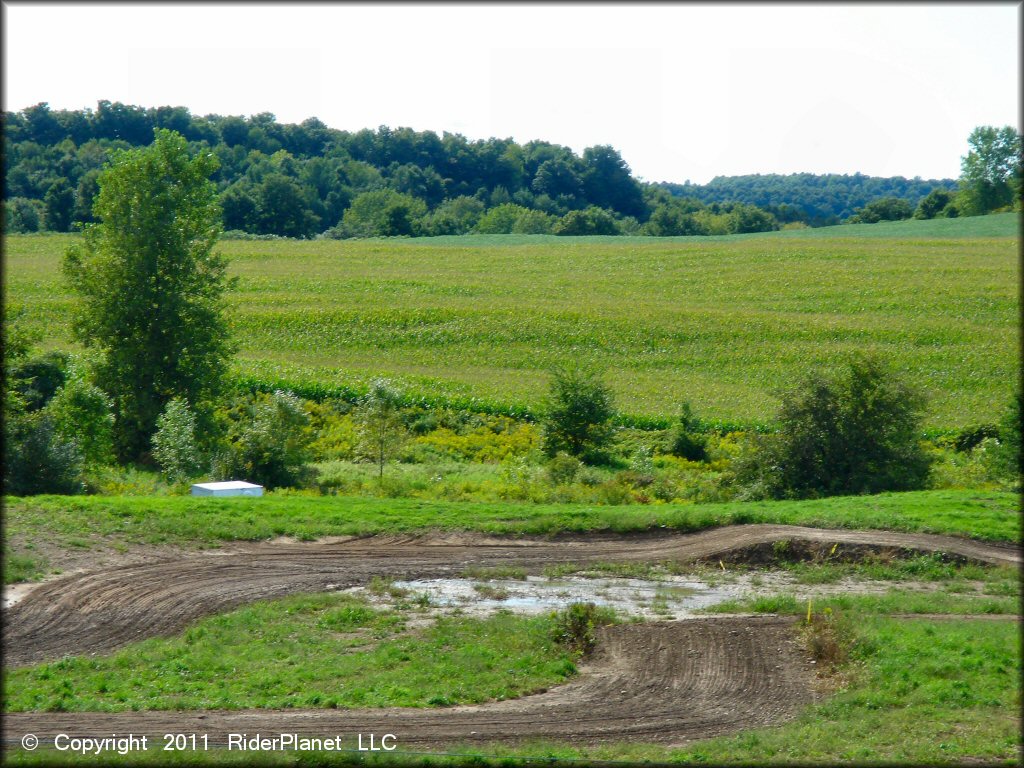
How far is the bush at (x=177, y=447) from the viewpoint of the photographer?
26.6m

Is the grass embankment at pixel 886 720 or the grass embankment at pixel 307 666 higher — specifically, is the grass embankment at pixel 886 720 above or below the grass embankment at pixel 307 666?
above

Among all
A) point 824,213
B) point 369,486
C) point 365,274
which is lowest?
point 369,486

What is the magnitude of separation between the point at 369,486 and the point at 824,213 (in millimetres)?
134116

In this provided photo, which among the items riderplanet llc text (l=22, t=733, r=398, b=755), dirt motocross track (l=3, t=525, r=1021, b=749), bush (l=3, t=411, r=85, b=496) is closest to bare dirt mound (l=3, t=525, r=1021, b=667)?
dirt motocross track (l=3, t=525, r=1021, b=749)

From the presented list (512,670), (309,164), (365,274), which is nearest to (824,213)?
(309,164)

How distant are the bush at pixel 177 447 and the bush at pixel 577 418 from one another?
1196 cm

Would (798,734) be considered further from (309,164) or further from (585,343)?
(309,164)

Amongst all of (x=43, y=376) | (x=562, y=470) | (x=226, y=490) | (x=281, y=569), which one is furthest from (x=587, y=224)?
(x=281, y=569)

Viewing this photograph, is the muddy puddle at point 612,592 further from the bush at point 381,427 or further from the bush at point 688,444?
the bush at point 688,444

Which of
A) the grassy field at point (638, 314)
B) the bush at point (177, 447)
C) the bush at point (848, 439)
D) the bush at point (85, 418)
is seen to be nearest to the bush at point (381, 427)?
the bush at point (177, 447)

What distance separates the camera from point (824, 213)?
146 m

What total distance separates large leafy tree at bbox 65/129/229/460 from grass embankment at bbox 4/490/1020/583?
11226 millimetres

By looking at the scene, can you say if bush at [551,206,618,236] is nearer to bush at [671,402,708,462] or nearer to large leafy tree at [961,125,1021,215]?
Result: large leafy tree at [961,125,1021,215]

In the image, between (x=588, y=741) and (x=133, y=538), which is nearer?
(x=588, y=741)
